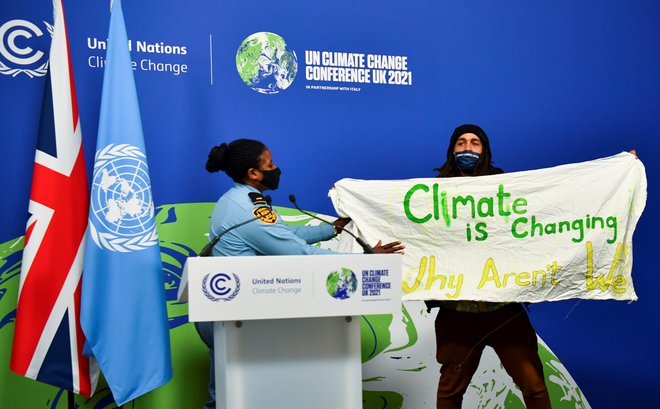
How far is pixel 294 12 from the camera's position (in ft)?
11.5

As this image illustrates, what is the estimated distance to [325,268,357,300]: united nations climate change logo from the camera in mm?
2207

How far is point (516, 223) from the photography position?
301 cm

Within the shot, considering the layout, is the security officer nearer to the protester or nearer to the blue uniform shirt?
the blue uniform shirt

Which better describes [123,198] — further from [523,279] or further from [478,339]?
[523,279]

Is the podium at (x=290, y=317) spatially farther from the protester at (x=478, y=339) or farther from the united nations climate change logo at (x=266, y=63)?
the united nations climate change logo at (x=266, y=63)

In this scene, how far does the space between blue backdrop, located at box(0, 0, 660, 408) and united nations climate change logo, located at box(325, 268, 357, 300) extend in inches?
49.5

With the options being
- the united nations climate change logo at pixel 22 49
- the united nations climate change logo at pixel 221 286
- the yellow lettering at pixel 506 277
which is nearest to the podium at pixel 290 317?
the united nations climate change logo at pixel 221 286

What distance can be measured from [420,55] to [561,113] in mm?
804

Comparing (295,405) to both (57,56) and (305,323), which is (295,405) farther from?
(57,56)

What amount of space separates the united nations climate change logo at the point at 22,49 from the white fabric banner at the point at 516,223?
131 cm

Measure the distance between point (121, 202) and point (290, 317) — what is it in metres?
0.98

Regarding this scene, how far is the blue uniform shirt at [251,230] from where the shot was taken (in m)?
2.53

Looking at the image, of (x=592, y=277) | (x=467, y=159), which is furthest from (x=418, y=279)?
(x=592, y=277)

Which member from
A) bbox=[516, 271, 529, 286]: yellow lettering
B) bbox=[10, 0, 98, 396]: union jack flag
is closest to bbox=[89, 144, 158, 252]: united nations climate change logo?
bbox=[10, 0, 98, 396]: union jack flag
